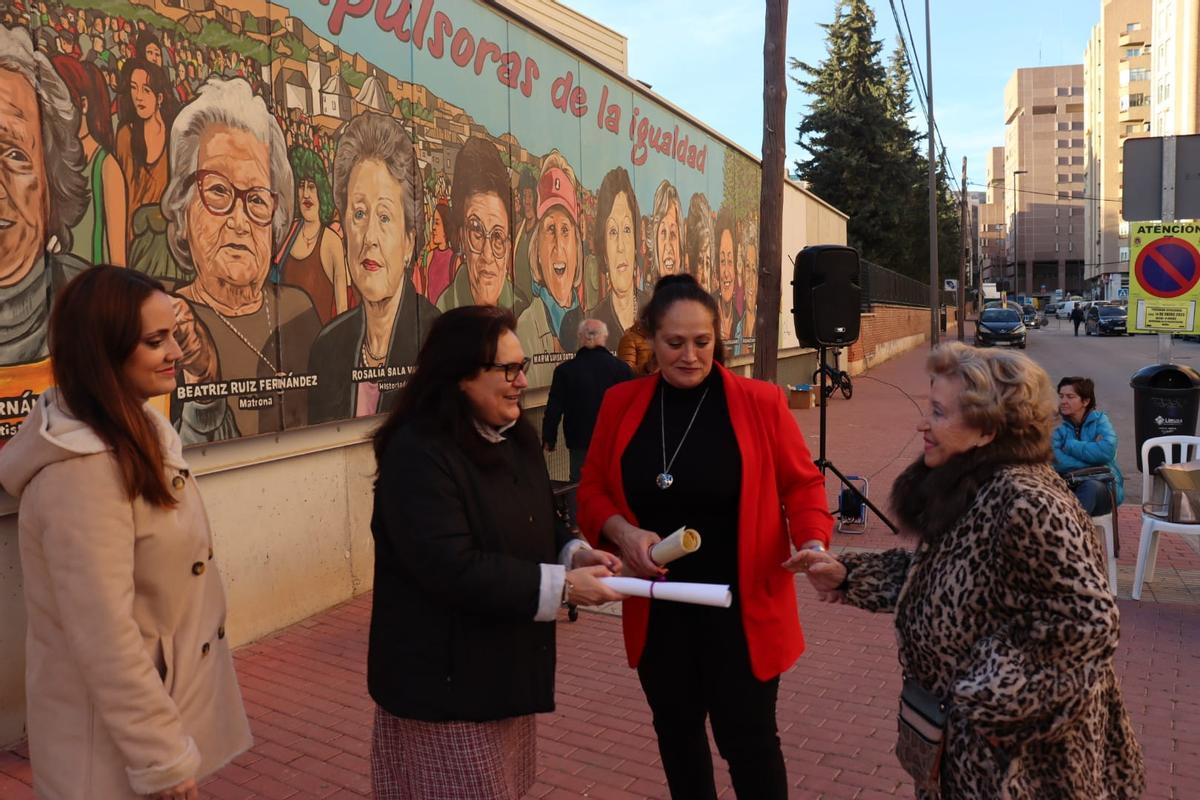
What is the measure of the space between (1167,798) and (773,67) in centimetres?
713

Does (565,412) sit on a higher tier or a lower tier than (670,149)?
lower

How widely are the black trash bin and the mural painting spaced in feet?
17.5

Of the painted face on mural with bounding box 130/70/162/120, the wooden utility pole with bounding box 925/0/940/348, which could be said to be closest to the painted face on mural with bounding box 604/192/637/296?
the painted face on mural with bounding box 130/70/162/120

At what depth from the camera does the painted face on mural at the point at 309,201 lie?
578cm

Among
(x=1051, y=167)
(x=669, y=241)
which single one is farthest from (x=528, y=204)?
(x=1051, y=167)

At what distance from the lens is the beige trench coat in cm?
179

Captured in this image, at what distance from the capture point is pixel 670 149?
41.2ft

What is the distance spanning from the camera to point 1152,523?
6211 mm

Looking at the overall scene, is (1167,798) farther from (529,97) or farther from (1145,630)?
(529,97)

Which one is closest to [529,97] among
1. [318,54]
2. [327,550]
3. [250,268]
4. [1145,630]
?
[318,54]

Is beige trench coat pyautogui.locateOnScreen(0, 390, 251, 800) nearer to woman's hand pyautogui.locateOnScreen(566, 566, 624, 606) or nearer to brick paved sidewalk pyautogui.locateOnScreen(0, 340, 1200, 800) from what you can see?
woman's hand pyautogui.locateOnScreen(566, 566, 624, 606)

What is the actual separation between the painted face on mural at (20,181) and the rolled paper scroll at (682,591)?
3.33 meters

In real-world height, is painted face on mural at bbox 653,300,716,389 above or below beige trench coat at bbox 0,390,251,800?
above

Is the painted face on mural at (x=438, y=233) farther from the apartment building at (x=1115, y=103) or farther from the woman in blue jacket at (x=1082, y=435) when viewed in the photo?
the apartment building at (x=1115, y=103)
